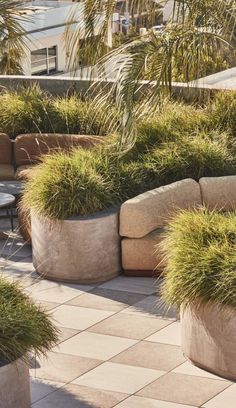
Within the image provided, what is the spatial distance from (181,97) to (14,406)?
7.86m

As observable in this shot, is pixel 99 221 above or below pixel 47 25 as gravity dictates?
above

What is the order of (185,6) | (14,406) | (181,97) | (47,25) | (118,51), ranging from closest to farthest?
(14,406) → (118,51) → (185,6) → (181,97) → (47,25)

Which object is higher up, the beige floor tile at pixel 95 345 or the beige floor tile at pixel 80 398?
the beige floor tile at pixel 80 398

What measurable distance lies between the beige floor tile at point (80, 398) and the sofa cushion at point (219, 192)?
148 inches

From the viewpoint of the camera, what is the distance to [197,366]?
9773 millimetres

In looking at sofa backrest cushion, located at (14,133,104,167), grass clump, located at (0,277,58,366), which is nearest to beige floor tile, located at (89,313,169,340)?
grass clump, located at (0,277,58,366)

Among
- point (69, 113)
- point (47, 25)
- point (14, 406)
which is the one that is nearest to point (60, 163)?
point (69, 113)

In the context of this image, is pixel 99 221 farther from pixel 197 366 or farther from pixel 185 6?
pixel 185 6

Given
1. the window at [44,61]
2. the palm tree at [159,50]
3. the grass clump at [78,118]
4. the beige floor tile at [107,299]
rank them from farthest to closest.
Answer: the window at [44,61]
the grass clump at [78,118]
the palm tree at [159,50]
the beige floor tile at [107,299]

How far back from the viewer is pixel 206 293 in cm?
944

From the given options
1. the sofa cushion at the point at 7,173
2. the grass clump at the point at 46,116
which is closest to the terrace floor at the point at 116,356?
the sofa cushion at the point at 7,173

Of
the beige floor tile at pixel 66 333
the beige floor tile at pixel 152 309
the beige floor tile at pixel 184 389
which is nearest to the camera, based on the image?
the beige floor tile at pixel 184 389

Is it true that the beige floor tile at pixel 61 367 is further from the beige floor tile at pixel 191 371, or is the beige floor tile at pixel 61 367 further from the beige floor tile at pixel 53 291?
the beige floor tile at pixel 53 291

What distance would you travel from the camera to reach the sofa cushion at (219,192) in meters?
12.6
